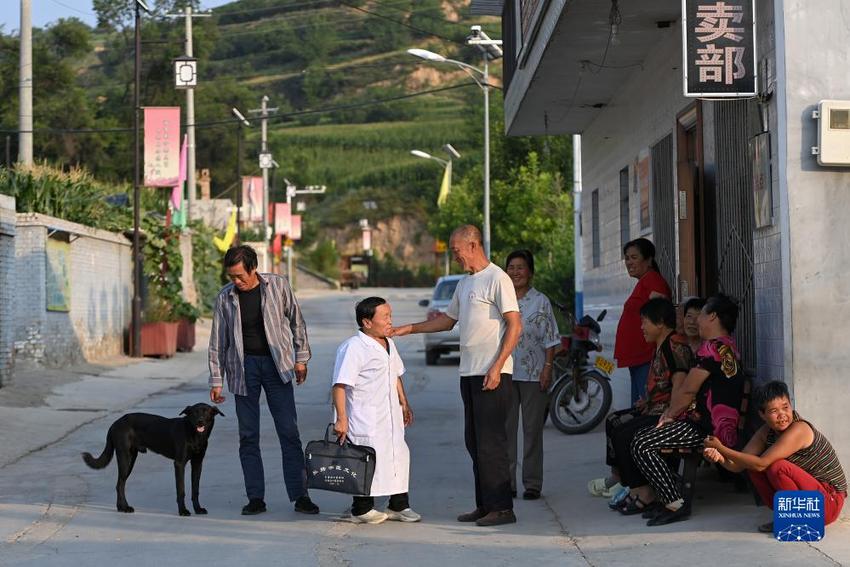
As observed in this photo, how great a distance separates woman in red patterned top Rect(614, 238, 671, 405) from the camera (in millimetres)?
10172

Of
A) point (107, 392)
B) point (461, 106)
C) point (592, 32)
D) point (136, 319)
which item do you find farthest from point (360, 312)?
point (461, 106)

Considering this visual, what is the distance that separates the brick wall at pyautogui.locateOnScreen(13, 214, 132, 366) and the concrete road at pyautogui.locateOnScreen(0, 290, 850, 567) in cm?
883

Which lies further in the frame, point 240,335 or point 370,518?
point 240,335

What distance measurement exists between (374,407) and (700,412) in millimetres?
2102

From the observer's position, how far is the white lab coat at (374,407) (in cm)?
862

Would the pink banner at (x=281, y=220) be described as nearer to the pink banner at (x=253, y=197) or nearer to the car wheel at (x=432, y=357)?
the pink banner at (x=253, y=197)

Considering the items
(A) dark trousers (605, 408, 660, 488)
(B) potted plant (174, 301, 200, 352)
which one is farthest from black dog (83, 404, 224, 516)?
(B) potted plant (174, 301, 200, 352)

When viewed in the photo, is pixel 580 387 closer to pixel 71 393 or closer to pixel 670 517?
pixel 670 517

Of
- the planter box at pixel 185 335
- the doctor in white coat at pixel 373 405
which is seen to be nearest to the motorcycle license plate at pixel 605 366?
the doctor in white coat at pixel 373 405

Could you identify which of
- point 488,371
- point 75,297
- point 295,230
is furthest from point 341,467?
point 295,230

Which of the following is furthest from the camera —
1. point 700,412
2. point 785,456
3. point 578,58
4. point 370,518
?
point 578,58

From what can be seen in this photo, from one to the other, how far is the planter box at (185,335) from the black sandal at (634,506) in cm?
2132

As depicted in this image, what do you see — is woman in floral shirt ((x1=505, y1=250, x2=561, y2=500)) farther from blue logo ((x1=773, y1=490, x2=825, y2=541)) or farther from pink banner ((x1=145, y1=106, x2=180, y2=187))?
pink banner ((x1=145, y1=106, x2=180, y2=187))

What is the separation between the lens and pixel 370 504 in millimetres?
8820
